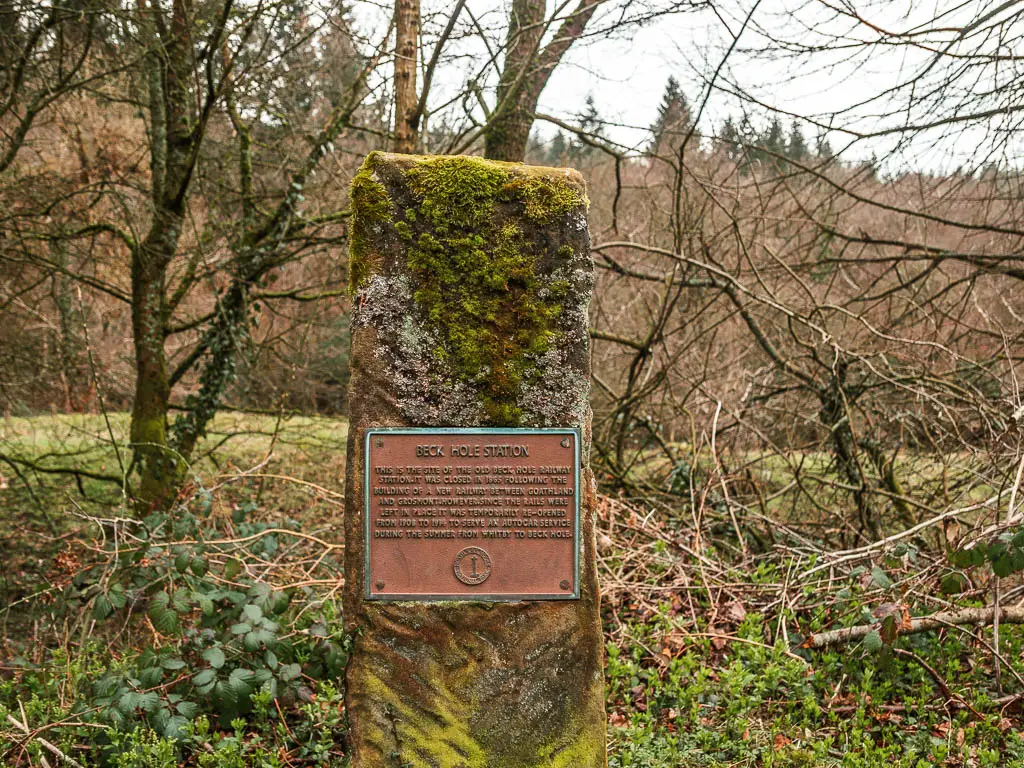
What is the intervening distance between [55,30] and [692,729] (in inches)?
249

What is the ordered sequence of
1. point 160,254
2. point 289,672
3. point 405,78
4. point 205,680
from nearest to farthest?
point 205,680 → point 289,672 → point 405,78 → point 160,254

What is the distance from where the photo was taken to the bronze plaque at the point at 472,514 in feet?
9.80

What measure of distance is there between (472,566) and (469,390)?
0.68 metres

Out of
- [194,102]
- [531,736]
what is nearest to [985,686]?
[531,736]

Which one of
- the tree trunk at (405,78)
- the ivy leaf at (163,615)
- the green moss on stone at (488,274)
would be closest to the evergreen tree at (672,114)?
the tree trunk at (405,78)

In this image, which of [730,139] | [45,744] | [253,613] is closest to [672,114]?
[730,139]

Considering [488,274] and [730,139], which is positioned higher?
[730,139]

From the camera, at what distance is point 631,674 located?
404 cm

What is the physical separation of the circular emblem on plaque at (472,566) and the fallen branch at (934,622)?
2078mm

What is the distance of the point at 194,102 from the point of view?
6746mm

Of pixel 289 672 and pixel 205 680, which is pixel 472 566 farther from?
pixel 205 680

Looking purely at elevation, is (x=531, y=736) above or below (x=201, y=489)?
below

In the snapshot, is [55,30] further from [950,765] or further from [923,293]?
[923,293]

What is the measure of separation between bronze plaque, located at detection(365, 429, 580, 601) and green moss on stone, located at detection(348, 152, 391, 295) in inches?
25.1
